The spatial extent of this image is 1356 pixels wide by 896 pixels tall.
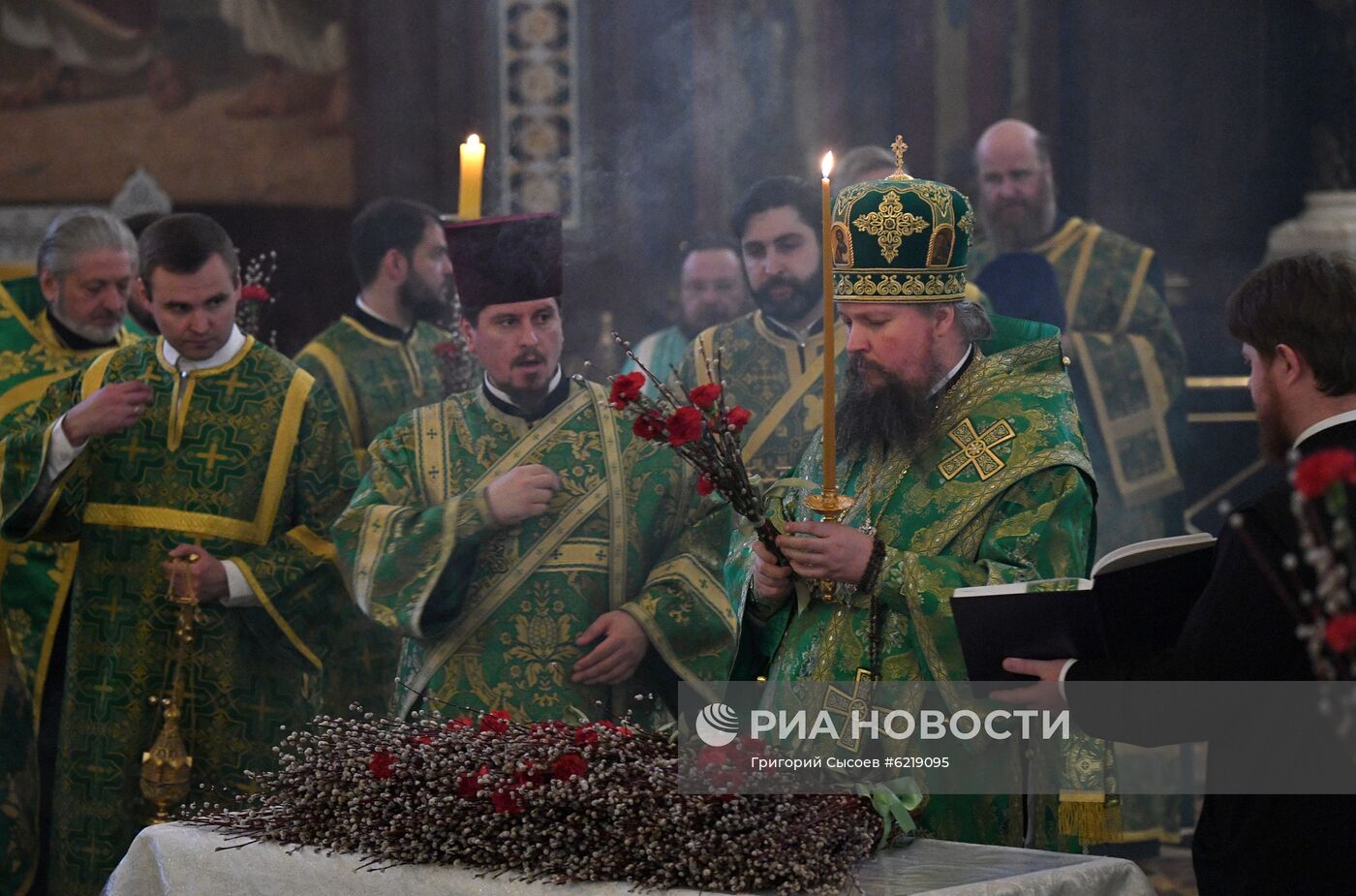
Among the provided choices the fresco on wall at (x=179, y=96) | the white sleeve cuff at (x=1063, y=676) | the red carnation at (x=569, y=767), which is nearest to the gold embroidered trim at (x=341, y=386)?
the fresco on wall at (x=179, y=96)

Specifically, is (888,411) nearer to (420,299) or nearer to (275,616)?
(275,616)

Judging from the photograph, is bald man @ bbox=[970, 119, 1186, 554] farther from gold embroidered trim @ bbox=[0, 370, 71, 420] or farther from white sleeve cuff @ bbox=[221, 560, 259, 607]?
gold embroidered trim @ bbox=[0, 370, 71, 420]

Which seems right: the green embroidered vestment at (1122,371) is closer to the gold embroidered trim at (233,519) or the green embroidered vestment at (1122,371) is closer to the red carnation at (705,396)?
the gold embroidered trim at (233,519)

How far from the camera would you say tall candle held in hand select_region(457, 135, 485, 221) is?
14.9 feet

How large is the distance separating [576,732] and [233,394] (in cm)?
249

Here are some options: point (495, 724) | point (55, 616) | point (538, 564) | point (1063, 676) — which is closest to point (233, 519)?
point (55, 616)

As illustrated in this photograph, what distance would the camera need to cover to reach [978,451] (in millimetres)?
4016

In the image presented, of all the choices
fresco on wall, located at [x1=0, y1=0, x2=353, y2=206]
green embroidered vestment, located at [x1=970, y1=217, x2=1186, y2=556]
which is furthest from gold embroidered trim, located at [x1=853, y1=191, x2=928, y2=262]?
fresco on wall, located at [x1=0, y1=0, x2=353, y2=206]

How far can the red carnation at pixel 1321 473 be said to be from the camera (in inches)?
84.0

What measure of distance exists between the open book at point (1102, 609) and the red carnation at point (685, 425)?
21.5 inches

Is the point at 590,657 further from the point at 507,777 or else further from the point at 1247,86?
the point at 1247,86

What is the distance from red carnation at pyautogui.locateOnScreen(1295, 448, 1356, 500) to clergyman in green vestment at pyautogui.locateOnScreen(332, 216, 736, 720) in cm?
288

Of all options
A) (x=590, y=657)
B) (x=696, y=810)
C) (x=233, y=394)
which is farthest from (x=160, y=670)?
(x=696, y=810)

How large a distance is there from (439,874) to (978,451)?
1.41 m
